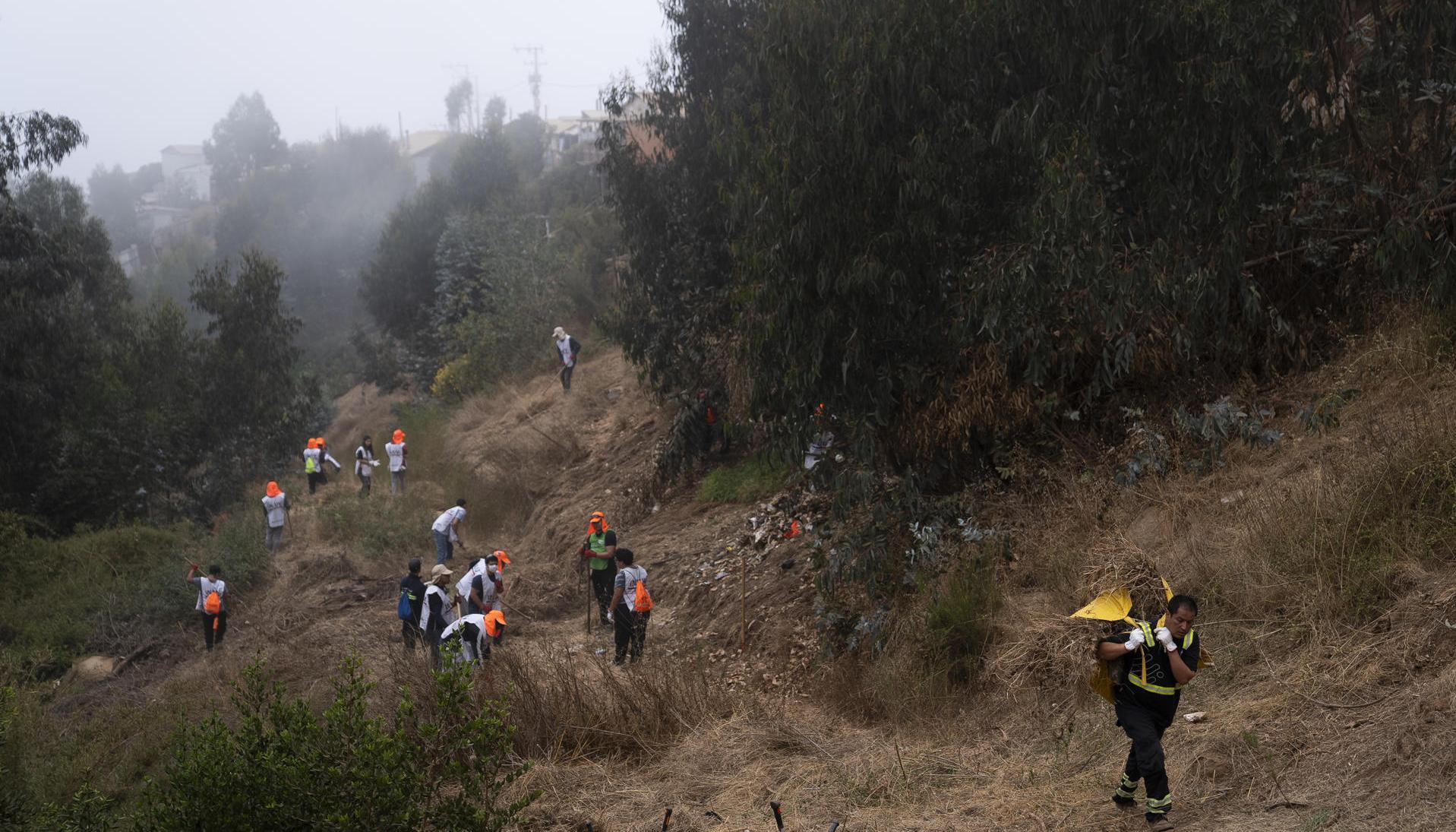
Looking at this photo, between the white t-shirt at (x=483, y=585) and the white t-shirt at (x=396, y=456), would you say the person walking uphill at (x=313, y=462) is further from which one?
the white t-shirt at (x=483, y=585)

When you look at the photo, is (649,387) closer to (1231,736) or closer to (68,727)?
(68,727)

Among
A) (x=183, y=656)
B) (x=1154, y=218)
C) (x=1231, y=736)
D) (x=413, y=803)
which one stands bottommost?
(x=183, y=656)

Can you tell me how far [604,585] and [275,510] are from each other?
29.4 feet

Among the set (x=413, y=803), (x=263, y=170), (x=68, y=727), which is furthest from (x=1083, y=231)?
(x=263, y=170)

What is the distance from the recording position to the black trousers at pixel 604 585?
13992mm

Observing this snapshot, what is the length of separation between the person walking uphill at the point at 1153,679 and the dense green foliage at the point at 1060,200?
4.33m

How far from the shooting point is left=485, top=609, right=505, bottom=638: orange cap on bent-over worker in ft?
36.5

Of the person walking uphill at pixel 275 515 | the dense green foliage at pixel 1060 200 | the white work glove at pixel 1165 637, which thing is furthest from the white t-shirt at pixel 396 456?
the white work glove at pixel 1165 637

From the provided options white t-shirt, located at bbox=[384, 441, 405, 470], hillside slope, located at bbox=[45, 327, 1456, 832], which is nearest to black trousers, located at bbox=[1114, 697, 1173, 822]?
hillside slope, located at bbox=[45, 327, 1456, 832]

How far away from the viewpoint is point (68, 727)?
13.5 m

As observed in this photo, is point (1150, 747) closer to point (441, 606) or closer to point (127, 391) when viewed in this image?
point (441, 606)

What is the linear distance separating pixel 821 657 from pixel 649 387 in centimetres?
865

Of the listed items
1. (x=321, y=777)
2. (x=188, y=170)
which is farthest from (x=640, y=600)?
(x=188, y=170)

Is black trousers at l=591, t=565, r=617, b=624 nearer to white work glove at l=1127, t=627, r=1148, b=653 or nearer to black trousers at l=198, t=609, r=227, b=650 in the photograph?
black trousers at l=198, t=609, r=227, b=650
